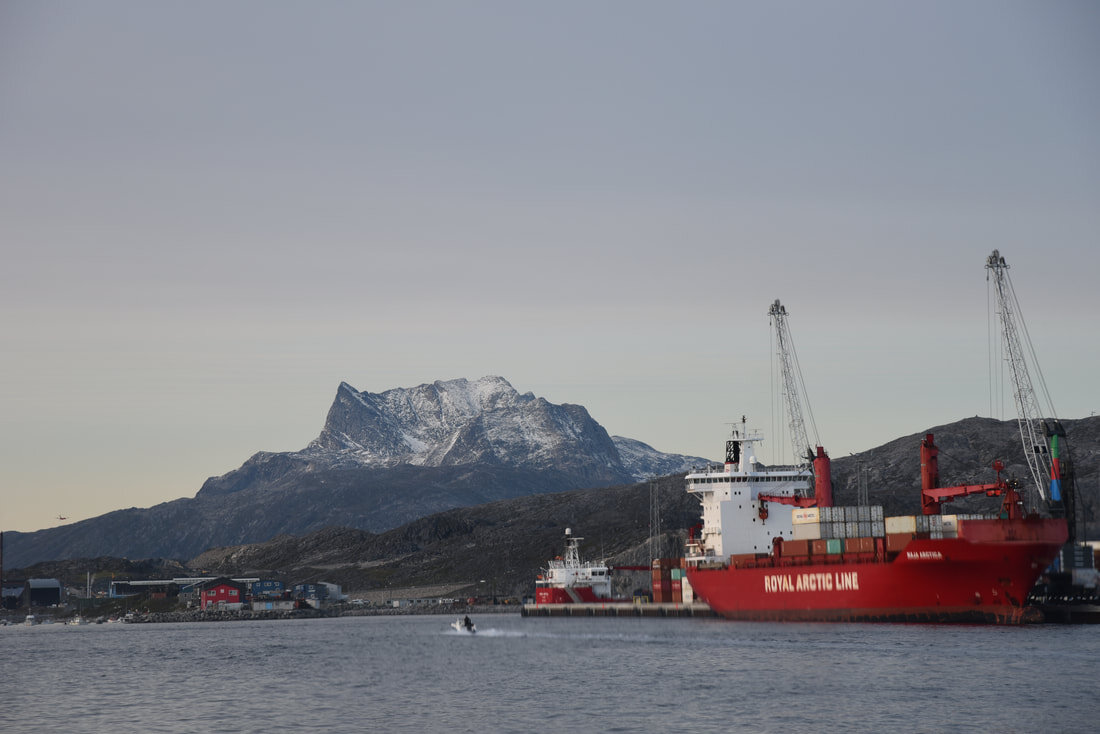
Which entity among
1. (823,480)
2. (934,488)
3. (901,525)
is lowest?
(901,525)

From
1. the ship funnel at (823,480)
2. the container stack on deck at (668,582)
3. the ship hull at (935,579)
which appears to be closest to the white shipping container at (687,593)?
the container stack on deck at (668,582)

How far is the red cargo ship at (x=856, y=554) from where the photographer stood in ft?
300

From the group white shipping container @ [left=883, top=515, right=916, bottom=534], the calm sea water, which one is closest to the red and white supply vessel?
the calm sea water

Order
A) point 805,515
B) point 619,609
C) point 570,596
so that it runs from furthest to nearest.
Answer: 1. point 570,596
2. point 619,609
3. point 805,515

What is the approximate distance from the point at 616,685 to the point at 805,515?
43222 millimetres

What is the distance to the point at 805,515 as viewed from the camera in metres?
108

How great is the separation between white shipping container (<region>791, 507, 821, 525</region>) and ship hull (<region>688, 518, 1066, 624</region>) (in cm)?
328

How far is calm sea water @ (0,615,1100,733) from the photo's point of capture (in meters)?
55.2

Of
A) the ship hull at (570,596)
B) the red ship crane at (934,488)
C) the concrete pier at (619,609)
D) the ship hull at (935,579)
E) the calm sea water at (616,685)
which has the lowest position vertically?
the calm sea water at (616,685)

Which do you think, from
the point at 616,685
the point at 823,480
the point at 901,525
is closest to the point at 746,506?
the point at 823,480

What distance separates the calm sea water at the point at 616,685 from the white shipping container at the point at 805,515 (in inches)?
403

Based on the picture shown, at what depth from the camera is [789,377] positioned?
166000mm

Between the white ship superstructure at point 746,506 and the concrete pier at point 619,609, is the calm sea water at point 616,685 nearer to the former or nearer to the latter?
the white ship superstructure at point 746,506

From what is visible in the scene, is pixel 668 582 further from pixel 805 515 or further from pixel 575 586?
pixel 805 515
